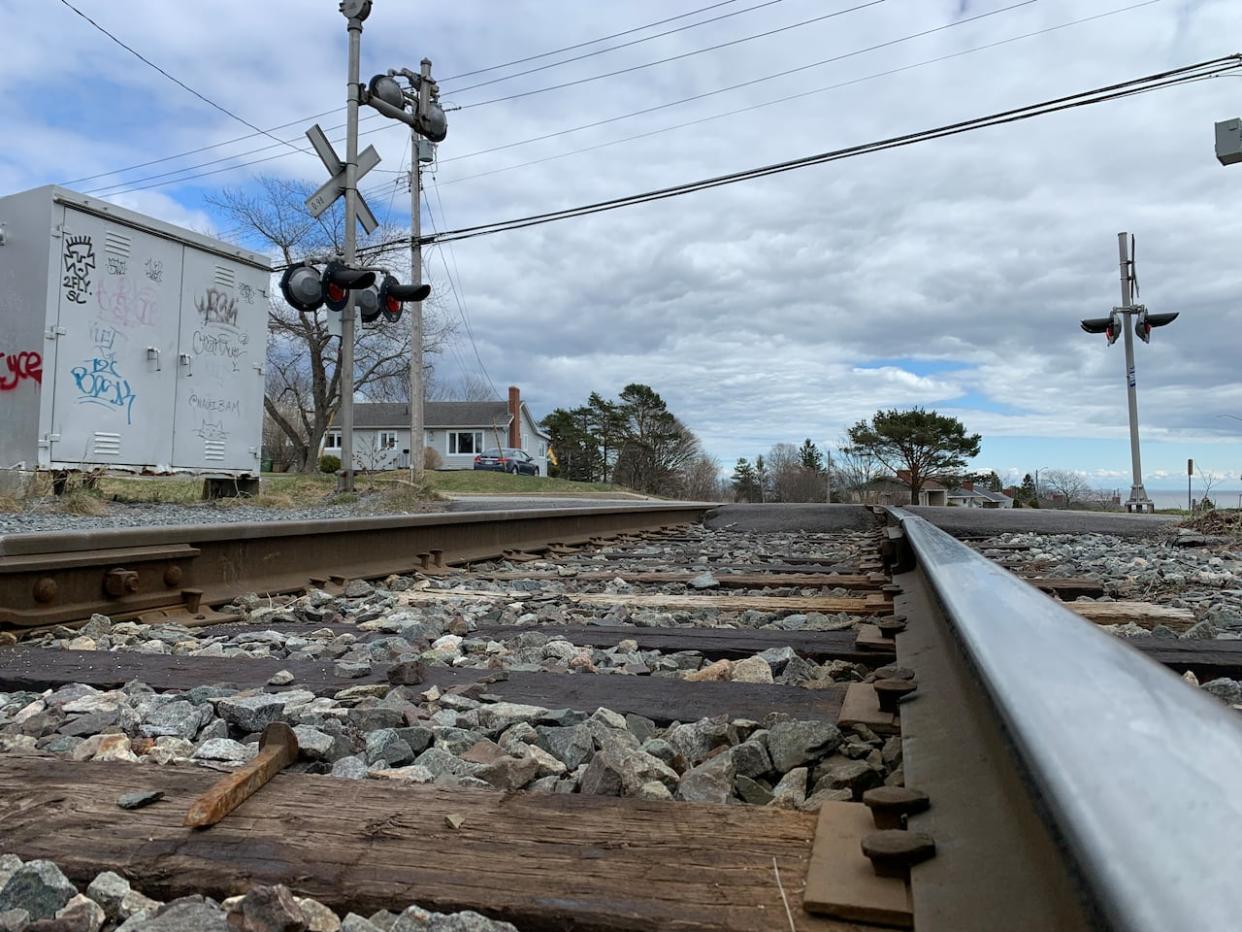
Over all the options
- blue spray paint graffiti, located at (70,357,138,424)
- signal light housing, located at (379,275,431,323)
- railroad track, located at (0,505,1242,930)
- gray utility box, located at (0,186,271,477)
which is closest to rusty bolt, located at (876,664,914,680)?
railroad track, located at (0,505,1242,930)

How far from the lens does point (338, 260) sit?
1145cm

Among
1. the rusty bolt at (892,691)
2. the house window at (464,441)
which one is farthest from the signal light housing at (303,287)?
the house window at (464,441)

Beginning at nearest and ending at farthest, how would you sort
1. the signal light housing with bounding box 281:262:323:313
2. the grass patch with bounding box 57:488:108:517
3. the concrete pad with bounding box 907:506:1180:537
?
1. the grass patch with bounding box 57:488:108:517
2. the concrete pad with bounding box 907:506:1180:537
3. the signal light housing with bounding box 281:262:323:313

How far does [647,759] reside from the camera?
155 centimetres

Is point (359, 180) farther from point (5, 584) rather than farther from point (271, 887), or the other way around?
point (271, 887)

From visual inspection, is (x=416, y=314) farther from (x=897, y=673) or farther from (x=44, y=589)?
(x=897, y=673)

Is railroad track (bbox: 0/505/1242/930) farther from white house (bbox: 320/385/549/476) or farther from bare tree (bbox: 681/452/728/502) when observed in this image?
white house (bbox: 320/385/549/476)

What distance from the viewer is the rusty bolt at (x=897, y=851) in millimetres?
924

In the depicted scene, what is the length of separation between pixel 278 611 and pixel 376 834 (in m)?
2.57

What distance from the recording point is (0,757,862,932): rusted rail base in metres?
0.99

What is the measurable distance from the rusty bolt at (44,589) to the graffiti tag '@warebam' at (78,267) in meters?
6.95

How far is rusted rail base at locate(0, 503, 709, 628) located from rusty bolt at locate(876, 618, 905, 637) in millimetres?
2600

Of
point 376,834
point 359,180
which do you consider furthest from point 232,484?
point 376,834

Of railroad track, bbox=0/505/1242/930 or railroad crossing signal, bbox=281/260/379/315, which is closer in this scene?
railroad track, bbox=0/505/1242/930
